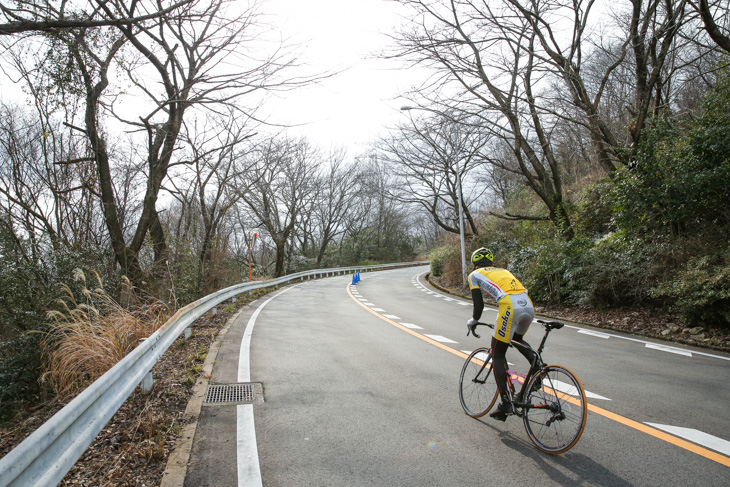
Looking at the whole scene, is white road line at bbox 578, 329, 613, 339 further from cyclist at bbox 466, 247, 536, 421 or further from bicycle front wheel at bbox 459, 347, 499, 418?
cyclist at bbox 466, 247, 536, 421

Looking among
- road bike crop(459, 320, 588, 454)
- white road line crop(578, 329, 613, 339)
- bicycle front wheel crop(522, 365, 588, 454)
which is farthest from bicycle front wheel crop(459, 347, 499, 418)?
white road line crop(578, 329, 613, 339)

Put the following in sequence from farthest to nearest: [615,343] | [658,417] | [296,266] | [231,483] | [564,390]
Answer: [296,266], [615,343], [658,417], [564,390], [231,483]


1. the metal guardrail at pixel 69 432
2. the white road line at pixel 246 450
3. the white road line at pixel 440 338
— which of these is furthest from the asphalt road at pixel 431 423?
the metal guardrail at pixel 69 432

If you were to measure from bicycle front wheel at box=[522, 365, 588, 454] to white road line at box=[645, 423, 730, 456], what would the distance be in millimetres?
1032

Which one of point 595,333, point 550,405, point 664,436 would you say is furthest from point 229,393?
point 595,333

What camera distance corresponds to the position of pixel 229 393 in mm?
5316

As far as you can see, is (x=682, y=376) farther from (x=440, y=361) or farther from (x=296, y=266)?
(x=296, y=266)

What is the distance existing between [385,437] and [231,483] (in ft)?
4.49

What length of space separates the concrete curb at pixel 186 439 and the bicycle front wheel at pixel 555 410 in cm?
282

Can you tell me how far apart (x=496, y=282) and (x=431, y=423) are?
148cm

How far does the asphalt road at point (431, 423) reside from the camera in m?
3.31

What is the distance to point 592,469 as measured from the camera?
10.9 ft

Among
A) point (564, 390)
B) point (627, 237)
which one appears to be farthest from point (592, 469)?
point (627, 237)

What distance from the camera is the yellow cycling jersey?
4.13 meters
